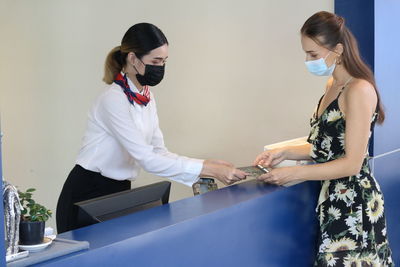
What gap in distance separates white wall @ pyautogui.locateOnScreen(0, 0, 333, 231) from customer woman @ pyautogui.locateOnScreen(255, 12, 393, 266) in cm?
153

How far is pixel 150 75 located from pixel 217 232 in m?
0.99

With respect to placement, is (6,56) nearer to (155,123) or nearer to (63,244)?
(155,123)

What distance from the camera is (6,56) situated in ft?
17.2

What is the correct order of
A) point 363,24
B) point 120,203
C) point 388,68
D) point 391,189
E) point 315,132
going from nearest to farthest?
point 120,203
point 315,132
point 363,24
point 388,68
point 391,189

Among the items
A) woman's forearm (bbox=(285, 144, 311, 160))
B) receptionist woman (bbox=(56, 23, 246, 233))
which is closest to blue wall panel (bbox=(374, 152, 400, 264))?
woman's forearm (bbox=(285, 144, 311, 160))

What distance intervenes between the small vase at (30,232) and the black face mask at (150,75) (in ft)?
4.56

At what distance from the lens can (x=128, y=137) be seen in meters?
2.58

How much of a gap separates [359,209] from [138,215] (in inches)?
39.1

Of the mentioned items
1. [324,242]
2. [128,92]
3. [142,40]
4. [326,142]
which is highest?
[142,40]

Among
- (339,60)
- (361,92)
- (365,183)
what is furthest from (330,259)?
(339,60)

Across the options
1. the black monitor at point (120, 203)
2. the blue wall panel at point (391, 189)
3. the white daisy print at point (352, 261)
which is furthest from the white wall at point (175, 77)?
the black monitor at point (120, 203)

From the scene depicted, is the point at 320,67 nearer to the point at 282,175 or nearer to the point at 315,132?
the point at 315,132

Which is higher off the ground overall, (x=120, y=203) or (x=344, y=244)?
(x=120, y=203)

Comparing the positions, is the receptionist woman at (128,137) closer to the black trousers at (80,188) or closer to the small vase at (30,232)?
the black trousers at (80,188)
